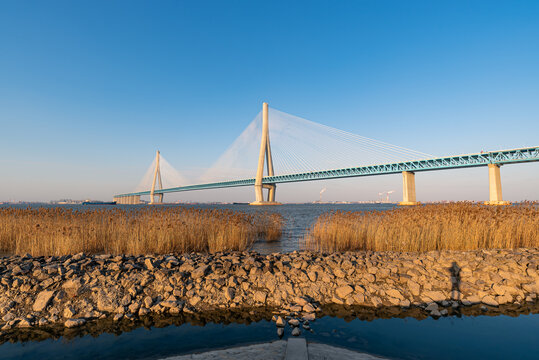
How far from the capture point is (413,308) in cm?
575

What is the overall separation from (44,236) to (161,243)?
12.3 feet

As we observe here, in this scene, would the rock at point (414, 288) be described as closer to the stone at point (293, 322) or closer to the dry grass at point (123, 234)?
the stone at point (293, 322)

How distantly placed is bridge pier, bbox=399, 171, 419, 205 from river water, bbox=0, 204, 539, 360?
63681 mm

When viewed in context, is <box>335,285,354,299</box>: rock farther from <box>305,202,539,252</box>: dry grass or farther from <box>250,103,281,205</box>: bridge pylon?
<box>250,103,281,205</box>: bridge pylon

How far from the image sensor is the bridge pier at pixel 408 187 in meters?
64.4

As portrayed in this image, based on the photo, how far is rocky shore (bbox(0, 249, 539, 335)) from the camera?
543cm

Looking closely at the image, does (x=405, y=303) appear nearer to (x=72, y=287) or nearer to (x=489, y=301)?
(x=489, y=301)

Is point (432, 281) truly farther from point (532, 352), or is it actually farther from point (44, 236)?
point (44, 236)

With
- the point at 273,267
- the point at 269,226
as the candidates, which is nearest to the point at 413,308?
the point at 273,267

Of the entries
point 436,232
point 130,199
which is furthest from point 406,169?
point 130,199

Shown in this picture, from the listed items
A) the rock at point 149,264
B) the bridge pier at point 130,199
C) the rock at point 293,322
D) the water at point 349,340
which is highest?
the bridge pier at point 130,199

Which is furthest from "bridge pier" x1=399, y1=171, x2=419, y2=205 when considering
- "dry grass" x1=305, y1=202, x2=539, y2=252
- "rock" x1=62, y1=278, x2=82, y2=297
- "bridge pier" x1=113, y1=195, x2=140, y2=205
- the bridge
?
"bridge pier" x1=113, y1=195, x2=140, y2=205

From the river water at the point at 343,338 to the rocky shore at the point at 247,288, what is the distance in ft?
1.21

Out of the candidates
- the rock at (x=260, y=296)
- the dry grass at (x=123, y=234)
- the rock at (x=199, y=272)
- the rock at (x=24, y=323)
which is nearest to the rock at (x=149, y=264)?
the rock at (x=199, y=272)
